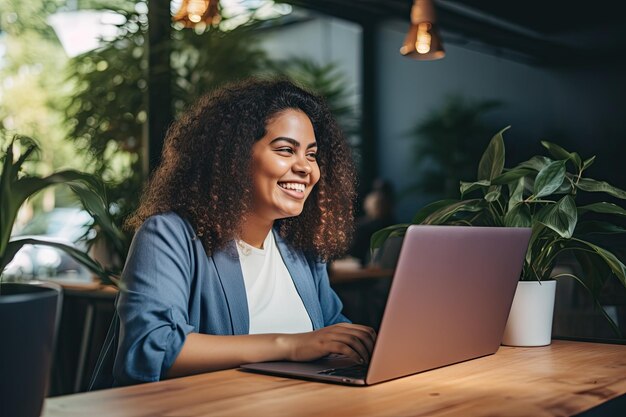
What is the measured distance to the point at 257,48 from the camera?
5.48 metres

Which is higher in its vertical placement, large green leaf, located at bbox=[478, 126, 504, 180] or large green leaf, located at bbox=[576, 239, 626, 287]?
large green leaf, located at bbox=[478, 126, 504, 180]

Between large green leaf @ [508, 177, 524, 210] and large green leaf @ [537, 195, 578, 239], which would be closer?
large green leaf @ [537, 195, 578, 239]

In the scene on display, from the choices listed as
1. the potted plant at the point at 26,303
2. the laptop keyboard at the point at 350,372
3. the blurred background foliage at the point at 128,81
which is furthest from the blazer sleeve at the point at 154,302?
the blurred background foliage at the point at 128,81

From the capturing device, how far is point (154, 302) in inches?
66.4

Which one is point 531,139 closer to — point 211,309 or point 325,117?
point 325,117

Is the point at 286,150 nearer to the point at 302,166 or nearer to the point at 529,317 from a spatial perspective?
the point at 302,166

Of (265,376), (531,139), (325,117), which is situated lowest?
(265,376)

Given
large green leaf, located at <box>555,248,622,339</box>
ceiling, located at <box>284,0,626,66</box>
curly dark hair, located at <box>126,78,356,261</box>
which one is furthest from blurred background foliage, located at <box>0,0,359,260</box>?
large green leaf, located at <box>555,248,622,339</box>

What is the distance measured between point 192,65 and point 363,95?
11.4 ft

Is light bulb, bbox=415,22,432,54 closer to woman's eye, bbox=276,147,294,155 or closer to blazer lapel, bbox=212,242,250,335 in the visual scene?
woman's eye, bbox=276,147,294,155

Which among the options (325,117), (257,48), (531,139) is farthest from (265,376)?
(531,139)

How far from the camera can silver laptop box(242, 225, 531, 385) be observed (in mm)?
1360

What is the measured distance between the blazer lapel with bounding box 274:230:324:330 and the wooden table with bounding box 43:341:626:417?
577mm

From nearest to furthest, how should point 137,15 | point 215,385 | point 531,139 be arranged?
point 215,385
point 137,15
point 531,139
